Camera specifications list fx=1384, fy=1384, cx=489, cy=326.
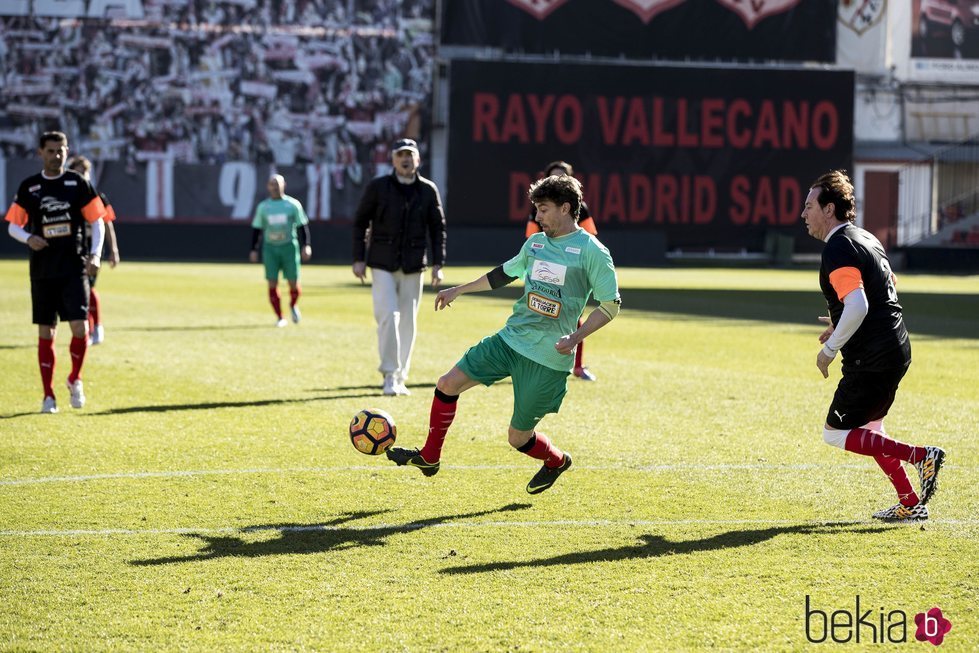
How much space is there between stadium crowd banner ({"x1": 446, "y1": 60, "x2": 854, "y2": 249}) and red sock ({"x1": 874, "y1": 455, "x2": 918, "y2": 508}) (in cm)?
4026

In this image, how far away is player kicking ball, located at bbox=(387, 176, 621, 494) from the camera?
7609 mm

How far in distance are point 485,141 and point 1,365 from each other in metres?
34.3

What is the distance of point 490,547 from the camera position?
6.82 metres

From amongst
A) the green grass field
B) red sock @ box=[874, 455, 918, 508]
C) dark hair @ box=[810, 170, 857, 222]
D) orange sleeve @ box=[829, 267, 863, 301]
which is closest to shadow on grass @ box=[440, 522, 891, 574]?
the green grass field

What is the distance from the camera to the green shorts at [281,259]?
2122 cm

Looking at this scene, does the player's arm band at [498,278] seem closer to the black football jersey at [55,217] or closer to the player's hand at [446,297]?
the player's hand at [446,297]

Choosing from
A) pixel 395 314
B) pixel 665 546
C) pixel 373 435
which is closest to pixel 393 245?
pixel 395 314

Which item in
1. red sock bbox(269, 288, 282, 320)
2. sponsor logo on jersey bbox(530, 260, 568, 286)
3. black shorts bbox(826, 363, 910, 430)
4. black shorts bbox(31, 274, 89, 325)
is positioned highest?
sponsor logo on jersey bbox(530, 260, 568, 286)

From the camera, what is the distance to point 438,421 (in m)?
8.03

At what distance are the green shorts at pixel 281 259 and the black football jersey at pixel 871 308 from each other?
14.8 m

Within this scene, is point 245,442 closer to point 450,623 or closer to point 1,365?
point 450,623

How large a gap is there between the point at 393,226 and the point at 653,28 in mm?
38178

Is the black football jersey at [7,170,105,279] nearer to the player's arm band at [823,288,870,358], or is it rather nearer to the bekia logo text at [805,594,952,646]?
the player's arm band at [823,288,870,358]

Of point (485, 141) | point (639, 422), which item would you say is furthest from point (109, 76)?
point (639, 422)
